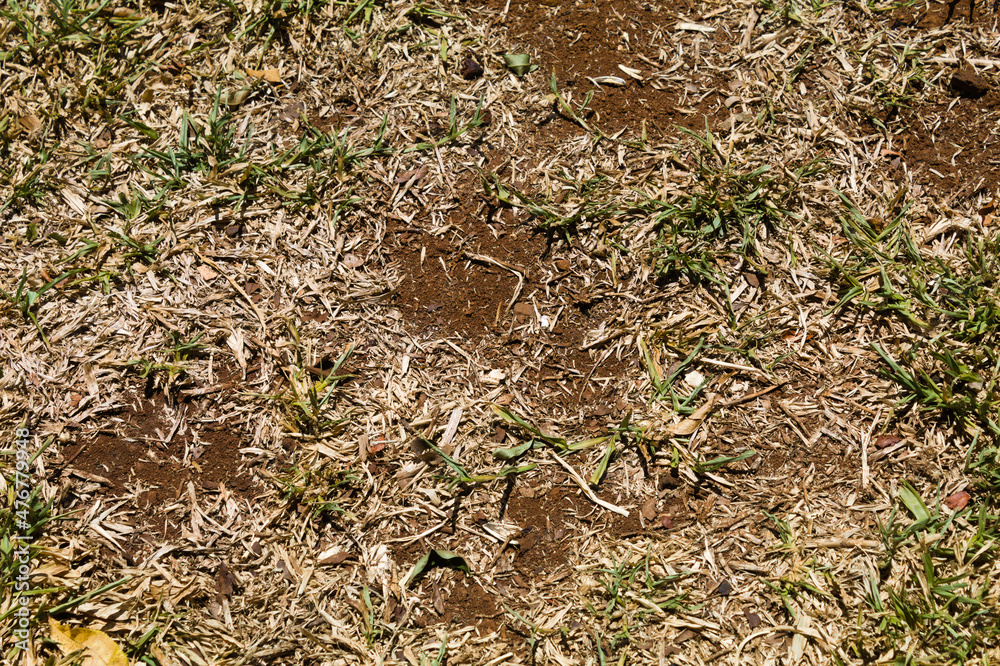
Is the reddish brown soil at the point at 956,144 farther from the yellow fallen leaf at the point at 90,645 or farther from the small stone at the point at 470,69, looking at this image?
the yellow fallen leaf at the point at 90,645

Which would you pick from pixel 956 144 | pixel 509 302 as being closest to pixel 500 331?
pixel 509 302

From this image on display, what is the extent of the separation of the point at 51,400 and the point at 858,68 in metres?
3.17

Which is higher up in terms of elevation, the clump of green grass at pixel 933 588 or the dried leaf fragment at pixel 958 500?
the dried leaf fragment at pixel 958 500

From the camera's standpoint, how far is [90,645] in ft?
6.89

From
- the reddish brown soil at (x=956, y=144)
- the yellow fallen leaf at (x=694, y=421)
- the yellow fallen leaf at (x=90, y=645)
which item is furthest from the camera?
the reddish brown soil at (x=956, y=144)

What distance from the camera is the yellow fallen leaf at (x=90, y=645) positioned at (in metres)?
2.09

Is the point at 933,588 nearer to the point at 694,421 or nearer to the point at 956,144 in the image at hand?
the point at 694,421

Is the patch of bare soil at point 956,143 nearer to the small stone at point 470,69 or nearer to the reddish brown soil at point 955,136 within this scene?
the reddish brown soil at point 955,136

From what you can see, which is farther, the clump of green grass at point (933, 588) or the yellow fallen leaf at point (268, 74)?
the yellow fallen leaf at point (268, 74)

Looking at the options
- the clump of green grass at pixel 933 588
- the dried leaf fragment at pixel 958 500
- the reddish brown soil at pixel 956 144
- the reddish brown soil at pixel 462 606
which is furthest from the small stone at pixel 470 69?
the dried leaf fragment at pixel 958 500

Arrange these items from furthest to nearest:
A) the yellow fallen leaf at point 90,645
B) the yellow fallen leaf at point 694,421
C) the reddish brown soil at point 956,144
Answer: the reddish brown soil at point 956,144, the yellow fallen leaf at point 694,421, the yellow fallen leaf at point 90,645

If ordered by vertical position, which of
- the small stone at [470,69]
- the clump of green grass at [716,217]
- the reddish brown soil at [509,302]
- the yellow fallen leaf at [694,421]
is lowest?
the yellow fallen leaf at [694,421]

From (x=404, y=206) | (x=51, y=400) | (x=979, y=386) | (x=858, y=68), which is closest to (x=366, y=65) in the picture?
(x=404, y=206)

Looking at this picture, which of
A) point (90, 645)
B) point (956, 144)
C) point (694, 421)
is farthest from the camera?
point (956, 144)
